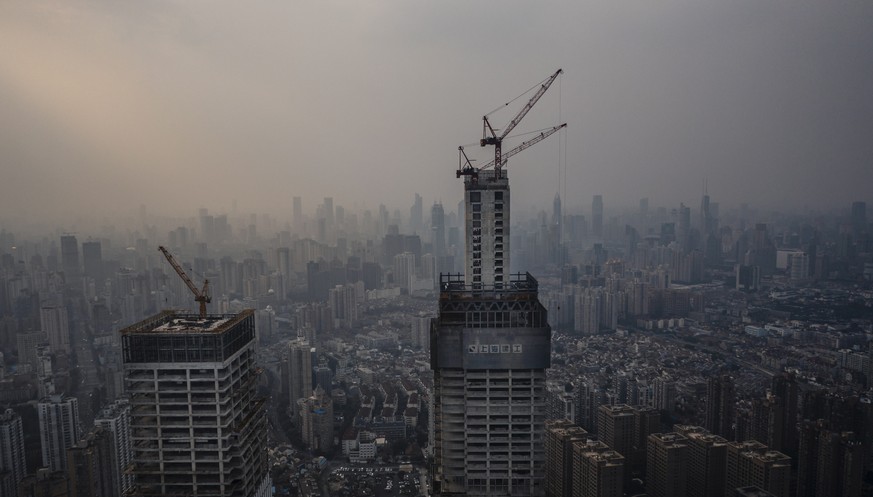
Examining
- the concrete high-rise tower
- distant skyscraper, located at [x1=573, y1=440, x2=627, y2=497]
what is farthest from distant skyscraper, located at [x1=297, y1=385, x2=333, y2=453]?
the concrete high-rise tower

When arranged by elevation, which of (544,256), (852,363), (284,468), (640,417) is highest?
(544,256)

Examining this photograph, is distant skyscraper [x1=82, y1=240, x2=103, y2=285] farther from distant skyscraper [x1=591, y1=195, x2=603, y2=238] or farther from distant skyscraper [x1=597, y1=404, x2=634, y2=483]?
distant skyscraper [x1=591, y1=195, x2=603, y2=238]

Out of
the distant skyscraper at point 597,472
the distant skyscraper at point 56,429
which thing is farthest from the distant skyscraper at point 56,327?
the distant skyscraper at point 597,472

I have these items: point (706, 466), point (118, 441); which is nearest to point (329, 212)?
point (118, 441)

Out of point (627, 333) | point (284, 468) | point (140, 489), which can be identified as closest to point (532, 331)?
point (140, 489)

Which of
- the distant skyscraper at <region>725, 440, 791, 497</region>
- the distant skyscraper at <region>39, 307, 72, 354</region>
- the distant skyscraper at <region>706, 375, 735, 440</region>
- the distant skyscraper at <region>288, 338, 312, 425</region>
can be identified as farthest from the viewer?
the distant skyscraper at <region>288, 338, 312, 425</region>

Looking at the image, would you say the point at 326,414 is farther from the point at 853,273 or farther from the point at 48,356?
the point at 853,273
